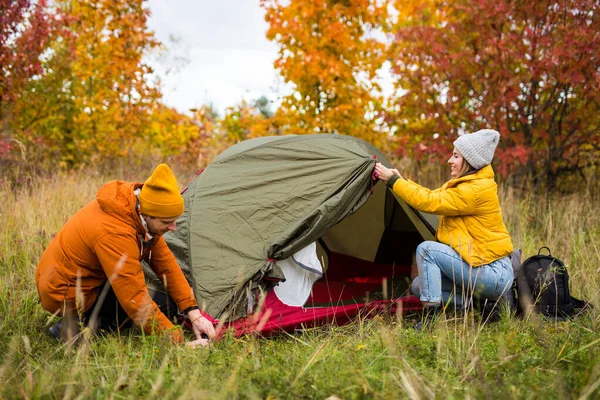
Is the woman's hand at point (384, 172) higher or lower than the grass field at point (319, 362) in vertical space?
higher

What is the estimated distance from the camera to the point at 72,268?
2.73 meters

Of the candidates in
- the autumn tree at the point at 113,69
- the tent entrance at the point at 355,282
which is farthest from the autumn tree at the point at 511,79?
the autumn tree at the point at 113,69

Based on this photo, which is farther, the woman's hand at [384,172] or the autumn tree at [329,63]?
the autumn tree at [329,63]

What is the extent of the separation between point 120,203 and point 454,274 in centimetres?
208

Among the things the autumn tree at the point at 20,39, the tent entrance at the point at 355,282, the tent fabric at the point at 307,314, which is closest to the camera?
the tent fabric at the point at 307,314

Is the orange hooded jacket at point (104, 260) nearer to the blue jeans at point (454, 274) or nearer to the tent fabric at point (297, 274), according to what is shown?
the tent fabric at point (297, 274)

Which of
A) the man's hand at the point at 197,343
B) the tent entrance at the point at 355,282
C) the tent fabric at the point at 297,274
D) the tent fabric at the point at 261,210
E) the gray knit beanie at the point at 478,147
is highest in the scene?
the gray knit beanie at the point at 478,147

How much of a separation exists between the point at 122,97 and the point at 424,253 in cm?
574

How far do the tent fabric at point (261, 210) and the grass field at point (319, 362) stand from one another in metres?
0.43

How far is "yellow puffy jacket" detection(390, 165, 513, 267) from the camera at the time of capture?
10.2 ft

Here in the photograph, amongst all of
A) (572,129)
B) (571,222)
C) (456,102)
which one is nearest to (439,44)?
(456,102)

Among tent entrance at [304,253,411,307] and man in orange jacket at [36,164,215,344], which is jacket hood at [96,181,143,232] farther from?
tent entrance at [304,253,411,307]

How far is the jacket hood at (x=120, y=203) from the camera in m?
2.66

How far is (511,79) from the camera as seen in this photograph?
207 inches
